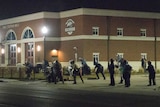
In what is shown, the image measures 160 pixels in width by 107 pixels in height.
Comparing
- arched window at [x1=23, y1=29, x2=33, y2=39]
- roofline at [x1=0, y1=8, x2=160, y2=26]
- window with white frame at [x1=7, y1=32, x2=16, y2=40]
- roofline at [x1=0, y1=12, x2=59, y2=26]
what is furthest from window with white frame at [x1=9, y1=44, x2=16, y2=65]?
roofline at [x1=0, y1=8, x2=160, y2=26]

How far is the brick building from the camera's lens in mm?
53375

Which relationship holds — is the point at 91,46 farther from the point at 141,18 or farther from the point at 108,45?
the point at 141,18

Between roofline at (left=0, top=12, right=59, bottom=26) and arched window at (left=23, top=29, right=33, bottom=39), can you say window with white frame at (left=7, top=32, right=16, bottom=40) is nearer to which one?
roofline at (left=0, top=12, right=59, bottom=26)

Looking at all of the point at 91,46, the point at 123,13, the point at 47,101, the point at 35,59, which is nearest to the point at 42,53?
the point at 35,59

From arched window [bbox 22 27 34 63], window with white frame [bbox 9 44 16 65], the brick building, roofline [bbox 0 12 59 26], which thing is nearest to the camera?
the brick building

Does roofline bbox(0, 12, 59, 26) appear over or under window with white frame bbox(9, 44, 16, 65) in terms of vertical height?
over

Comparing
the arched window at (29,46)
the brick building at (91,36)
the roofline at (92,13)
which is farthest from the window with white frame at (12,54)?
the roofline at (92,13)

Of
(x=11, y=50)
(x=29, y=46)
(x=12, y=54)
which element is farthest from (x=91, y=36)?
(x=11, y=50)

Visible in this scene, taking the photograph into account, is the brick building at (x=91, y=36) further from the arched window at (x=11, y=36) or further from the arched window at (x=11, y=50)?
the arched window at (x=11, y=36)

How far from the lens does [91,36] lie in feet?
175

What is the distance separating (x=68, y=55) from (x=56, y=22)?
467 cm

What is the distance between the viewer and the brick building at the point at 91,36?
175 ft

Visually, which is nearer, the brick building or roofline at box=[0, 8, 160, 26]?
roofline at box=[0, 8, 160, 26]

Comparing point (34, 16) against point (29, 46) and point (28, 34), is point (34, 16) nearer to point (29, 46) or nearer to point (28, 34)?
point (28, 34)
